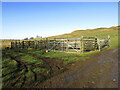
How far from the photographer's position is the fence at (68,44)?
1402 centimetres

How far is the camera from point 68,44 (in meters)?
15.1

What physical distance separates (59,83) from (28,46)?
69.0 ft

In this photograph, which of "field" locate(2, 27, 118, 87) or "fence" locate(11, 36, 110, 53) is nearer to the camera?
"field" locate(2, 27, 118, 87)

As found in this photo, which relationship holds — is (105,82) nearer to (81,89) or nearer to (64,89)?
(81,89)

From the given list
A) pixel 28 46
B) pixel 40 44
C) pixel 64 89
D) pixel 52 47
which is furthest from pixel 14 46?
pixel 64 89

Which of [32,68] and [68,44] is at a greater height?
[68,44]

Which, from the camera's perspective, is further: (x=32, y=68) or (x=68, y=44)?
(x=68, y=44)

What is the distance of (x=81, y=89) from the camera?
3510mm

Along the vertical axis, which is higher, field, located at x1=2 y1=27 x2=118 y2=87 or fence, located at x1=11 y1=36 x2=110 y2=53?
fence, located at x1=11 y1=36 x2=110 y2=53

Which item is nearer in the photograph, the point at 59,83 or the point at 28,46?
the point at 59,83

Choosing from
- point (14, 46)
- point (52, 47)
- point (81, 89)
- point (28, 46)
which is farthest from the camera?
point (14, 46)

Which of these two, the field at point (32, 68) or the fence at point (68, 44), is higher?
the fence at point (68, 44)

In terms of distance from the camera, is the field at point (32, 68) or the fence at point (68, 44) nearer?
the field at point (32, 68)

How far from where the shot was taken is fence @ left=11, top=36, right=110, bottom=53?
46.0ft
